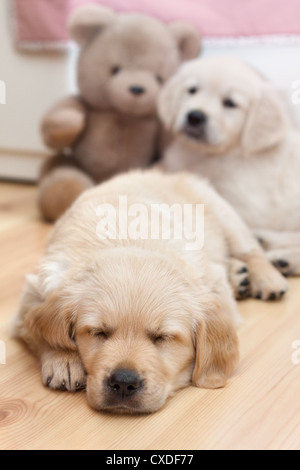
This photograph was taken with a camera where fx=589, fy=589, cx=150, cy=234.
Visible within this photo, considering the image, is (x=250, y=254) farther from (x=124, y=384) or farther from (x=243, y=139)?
(x=124, y=384)

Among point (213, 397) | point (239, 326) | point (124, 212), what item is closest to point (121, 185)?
point (124, 212)

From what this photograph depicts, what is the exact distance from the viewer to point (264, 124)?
2.69m

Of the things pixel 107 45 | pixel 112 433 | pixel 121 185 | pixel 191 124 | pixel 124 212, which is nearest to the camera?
pixel 112 433

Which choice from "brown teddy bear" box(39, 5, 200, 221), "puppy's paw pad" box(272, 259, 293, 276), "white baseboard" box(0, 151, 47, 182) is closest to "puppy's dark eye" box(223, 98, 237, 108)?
"brown teddy bear" box(39, 5, 200, 221)

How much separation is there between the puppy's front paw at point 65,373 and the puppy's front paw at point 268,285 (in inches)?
34.3

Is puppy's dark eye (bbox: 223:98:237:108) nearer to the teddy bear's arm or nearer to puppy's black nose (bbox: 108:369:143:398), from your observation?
the teddy bear's arm

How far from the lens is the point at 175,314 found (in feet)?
4.85

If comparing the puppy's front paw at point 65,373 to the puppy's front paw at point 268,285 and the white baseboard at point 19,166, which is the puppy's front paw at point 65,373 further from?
the white baseboard at point 19,166

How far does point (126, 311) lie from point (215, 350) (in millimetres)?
300

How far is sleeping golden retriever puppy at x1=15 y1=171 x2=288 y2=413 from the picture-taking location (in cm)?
141

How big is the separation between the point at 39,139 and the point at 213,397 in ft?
8.80

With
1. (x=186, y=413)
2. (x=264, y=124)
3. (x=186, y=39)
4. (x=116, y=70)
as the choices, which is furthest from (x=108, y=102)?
(x=186, y=413)

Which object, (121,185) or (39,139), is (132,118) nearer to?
(39,139)

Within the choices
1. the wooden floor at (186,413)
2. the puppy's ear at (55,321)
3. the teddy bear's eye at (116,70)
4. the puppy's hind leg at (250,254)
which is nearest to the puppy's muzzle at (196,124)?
the puppy's hind leg at (250,254)
